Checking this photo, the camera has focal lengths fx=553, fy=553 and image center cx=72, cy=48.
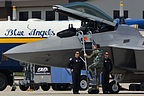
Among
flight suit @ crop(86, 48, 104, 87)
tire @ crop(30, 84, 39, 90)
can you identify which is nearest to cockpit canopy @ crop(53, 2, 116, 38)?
flight suit @ crop(86, 48, 104, 87)

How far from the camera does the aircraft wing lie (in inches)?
765

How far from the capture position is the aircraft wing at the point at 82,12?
63.8 ft

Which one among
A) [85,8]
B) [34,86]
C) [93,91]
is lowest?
[34,86]

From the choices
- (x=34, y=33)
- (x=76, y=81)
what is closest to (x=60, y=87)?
(x=34, y=33)

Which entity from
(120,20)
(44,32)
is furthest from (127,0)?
(120,20)

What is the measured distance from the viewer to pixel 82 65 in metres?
19.3

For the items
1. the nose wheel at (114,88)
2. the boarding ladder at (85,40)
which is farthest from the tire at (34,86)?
the nose wheel at (114,88)

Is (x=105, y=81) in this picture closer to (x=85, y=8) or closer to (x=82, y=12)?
(x=82, y=12)

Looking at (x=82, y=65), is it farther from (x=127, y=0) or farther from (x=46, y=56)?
(x=127, y=0)

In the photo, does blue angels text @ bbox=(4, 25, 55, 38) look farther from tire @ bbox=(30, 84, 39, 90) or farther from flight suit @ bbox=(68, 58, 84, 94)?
flight suit @ bbox=(68, 58, 84, 94)

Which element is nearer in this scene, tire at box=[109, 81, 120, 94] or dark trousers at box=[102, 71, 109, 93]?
dark trousers at box=[102, 71, 109, 93]

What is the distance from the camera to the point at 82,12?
1958cm

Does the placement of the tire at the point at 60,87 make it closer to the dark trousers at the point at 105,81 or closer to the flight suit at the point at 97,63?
the dark trousers at the point at 105,81

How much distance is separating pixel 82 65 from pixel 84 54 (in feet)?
1.30
